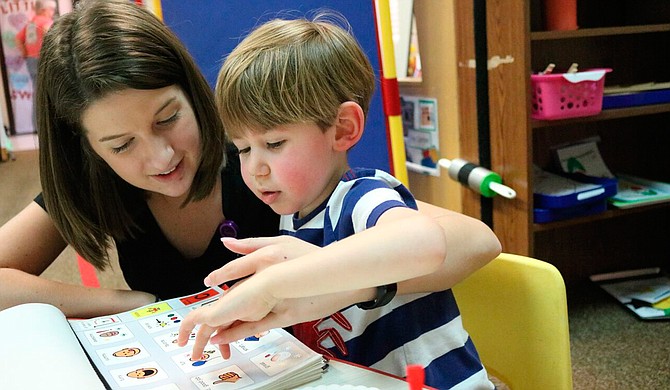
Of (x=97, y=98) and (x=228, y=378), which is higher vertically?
(x=97, y=98)

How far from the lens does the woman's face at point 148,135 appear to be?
81cm

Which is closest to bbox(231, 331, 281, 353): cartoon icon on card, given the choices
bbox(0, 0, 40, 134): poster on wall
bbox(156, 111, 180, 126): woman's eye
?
bbox(156, 111, 180, 126): woman's eye

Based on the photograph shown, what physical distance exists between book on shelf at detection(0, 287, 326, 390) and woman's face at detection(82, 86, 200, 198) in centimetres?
22

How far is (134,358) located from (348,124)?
0.34m

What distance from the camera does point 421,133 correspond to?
204cm

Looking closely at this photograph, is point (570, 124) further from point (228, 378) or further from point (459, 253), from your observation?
point (228, 378)

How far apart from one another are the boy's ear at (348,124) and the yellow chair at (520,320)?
241 mm

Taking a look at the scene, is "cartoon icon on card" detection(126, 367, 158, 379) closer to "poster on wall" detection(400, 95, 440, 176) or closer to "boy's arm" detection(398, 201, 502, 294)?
"boy's arm" detection(398, 201, 502, 294)

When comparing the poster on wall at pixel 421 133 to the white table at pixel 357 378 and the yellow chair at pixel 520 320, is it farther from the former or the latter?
the white table at pixel 357 378

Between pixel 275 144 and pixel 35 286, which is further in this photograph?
pixel 35 286

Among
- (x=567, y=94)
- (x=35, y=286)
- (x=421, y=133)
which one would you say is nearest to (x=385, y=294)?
(x=35, y=286)

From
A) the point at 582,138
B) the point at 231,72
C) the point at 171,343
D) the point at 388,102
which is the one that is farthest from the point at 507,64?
the point at 171,343

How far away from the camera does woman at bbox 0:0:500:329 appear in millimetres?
812

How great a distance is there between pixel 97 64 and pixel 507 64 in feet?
3.75
